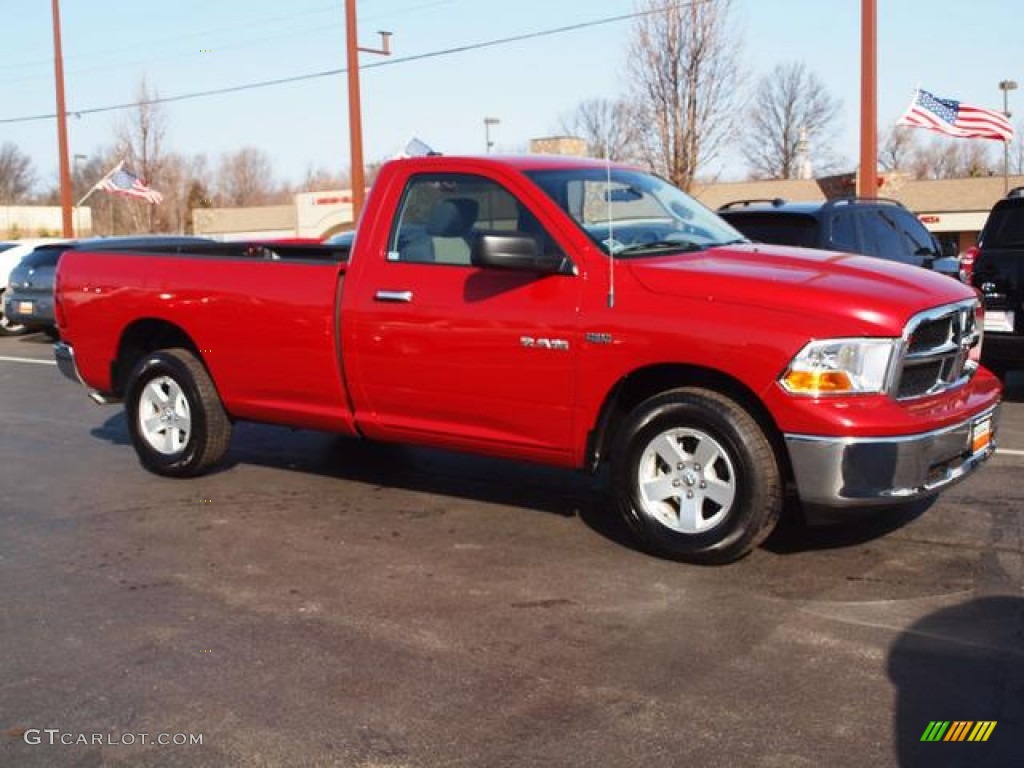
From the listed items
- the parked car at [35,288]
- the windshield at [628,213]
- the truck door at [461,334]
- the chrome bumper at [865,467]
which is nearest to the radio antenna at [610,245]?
the windshield at [628,213]

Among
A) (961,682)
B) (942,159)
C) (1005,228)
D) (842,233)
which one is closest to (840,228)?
(842,233)

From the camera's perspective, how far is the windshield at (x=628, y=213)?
5621 millimetres

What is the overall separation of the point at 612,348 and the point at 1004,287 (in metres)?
5.42

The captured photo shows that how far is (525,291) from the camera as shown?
5.57 m

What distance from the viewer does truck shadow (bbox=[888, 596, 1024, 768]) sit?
3404mm

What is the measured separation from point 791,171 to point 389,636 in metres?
77.2

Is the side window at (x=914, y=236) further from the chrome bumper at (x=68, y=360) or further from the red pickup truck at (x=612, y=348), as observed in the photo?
the chrome bumper at (x=68, y=360)

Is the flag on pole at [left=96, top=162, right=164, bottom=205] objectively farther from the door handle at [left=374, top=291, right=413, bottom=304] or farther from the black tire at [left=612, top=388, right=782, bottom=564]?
the black tire at [left=612, top=388, right=782, bottom=564]

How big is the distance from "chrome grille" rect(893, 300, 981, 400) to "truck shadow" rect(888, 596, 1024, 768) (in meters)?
0.98

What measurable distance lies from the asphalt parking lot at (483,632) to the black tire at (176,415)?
0.92 ft

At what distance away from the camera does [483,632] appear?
14.6 ft

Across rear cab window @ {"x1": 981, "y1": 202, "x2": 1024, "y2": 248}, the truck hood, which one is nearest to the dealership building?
rear cab window @ {"x1": 981, "y1": 202, "x2": 1024, "y2": 248}

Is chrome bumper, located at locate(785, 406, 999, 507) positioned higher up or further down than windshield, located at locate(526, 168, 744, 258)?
further down

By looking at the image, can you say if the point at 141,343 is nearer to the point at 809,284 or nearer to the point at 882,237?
the point at 809,284
